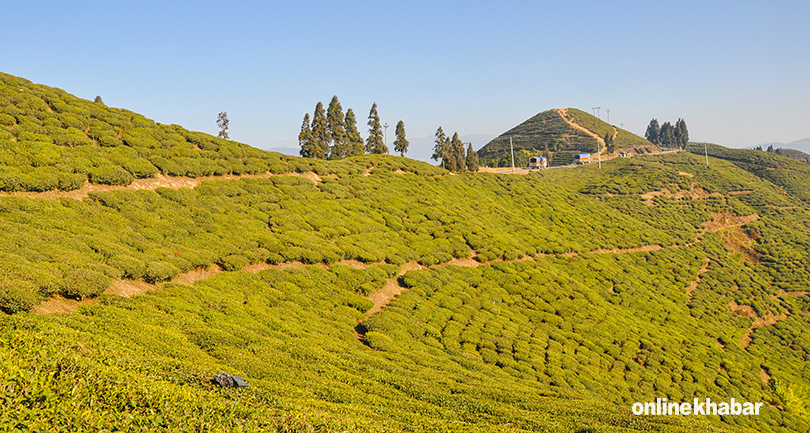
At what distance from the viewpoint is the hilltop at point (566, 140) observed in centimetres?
16350

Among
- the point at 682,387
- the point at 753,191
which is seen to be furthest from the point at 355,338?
the point at 753,191

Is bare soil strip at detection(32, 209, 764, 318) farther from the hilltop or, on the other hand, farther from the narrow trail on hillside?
the hilltop

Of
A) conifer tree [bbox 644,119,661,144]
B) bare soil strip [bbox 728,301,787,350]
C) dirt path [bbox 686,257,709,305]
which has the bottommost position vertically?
bare soil strip [bbox 728,301,787,350]

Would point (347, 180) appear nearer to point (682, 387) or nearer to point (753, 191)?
point (682, 387)

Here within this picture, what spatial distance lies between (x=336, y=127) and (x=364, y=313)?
52.6 m

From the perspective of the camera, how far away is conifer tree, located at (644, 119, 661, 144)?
186375 millimetres

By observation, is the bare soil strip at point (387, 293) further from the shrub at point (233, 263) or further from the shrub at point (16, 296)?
the shrub at point (16, 296)

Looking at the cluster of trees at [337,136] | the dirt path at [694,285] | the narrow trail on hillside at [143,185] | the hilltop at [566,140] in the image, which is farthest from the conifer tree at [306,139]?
the hilltop at [566,140]

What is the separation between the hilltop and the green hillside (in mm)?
107930

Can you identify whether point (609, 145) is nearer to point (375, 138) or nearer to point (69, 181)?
point (375, 138)

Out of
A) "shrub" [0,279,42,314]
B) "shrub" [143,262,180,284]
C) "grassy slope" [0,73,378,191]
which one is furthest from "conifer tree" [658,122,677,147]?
"shrub" [0,279,42,314]

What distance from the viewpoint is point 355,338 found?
805 inches

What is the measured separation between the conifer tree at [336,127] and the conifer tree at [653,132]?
162653mm

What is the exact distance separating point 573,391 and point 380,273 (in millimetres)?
13110
